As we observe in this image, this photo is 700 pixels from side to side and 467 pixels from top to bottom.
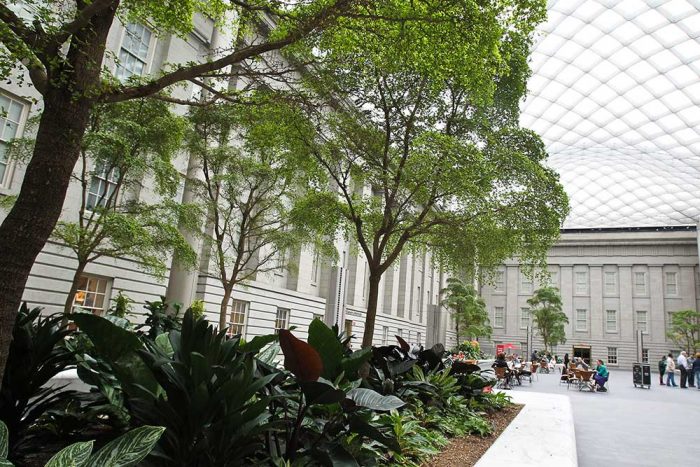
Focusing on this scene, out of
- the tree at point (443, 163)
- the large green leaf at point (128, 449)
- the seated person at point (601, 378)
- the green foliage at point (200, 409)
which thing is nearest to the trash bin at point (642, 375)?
the seated person at point (601, 378)

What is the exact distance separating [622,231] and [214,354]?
67061 mm

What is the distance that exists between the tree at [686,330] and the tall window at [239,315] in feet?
151

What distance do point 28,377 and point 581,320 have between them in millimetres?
65418

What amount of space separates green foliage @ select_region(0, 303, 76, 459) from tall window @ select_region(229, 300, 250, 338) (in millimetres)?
18751

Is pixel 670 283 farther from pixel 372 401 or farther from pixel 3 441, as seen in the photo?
pixel 3 441

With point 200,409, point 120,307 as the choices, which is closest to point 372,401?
point 200,409

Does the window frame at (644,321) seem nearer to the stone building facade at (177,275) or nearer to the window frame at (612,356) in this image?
the window frame at (612,356)

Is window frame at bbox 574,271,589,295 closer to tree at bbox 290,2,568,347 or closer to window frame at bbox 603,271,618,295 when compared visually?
window frame at bbox 603,271,618,295

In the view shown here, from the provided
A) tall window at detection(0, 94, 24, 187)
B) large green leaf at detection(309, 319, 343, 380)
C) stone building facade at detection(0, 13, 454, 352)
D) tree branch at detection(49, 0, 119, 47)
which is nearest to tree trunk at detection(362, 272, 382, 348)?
stone building facade at detection(0, 13, 454, 352)

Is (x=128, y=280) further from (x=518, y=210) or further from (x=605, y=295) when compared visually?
(x=605, y=295)

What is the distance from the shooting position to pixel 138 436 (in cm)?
177

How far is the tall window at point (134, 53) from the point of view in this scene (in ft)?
52.1

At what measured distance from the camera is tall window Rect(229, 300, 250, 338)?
21969 mm

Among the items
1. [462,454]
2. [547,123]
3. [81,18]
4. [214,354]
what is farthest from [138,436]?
[547,123]
